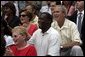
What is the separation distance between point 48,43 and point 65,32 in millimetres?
844

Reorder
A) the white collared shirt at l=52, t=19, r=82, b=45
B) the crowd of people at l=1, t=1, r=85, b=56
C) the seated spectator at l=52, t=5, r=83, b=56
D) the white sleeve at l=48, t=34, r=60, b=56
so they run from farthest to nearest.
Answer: the white collared shirt at l=52, t=19, r=82, b=45, the seated spectator at l=52, t=5, r=83, b=56, the white sleeve at l=48, t=34, r=60, b=56, the crowd of people at l=1, t=1, r=85, b=56

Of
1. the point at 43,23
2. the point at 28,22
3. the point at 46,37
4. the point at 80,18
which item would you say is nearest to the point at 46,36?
the point at 46,37

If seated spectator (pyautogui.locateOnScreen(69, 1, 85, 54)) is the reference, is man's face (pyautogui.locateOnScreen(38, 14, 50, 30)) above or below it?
above

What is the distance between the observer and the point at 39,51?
878cm

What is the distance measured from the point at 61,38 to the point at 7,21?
195cm

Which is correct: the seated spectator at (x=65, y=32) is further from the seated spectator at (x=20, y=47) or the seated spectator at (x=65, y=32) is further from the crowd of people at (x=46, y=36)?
the seated spectator at (x=20, y=47)

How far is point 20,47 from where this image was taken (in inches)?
328

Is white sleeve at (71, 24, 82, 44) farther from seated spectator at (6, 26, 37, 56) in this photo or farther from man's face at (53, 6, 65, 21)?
seated spectator at (6, 26, 37, 56)

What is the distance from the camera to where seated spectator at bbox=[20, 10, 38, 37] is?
10.0 meters

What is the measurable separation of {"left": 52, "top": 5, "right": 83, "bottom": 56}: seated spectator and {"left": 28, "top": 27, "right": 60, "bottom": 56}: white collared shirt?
1.59 ft

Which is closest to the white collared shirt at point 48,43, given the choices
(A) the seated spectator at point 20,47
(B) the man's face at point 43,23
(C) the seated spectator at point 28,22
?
(B) the man's face at point 43,23

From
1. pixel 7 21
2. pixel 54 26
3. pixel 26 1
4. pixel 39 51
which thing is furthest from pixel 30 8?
pixel 26 1

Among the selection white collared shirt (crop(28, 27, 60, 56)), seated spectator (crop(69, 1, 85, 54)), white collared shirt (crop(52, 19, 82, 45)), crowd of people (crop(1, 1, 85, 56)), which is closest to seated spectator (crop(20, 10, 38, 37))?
crowd of people (crop(1, 1, 85, 56))

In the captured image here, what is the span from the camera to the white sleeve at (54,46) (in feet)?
27.8
